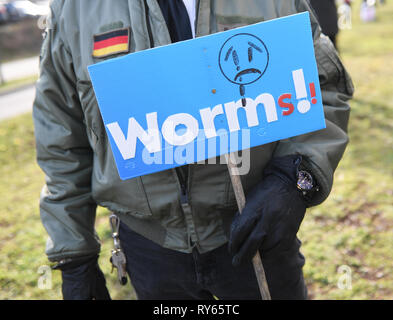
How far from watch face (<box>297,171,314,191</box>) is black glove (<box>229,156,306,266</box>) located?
15mm

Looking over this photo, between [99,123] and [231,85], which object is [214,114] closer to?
[231,85]

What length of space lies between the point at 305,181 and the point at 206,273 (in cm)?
47

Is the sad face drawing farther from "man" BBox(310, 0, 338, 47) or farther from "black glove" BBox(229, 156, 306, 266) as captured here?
"man" BBox(310, 0, 338, 47)

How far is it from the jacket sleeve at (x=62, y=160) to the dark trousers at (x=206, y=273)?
17 centimetres

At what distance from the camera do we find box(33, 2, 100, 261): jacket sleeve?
1.43 m

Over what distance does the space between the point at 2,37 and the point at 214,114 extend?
19.3 metres

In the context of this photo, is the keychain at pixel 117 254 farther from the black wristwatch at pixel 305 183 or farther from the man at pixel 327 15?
the man at pixel 327 15

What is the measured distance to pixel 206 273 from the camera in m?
1.45

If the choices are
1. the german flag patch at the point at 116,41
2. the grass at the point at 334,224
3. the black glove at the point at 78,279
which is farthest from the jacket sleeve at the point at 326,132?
the grass at the point at 334,224

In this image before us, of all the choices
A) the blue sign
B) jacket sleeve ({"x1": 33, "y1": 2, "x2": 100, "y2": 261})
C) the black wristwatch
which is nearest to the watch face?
the black wristwatch

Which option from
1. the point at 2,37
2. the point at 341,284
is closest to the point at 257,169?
the point at 341,284

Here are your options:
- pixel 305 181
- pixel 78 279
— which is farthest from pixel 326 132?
pixel 78 279

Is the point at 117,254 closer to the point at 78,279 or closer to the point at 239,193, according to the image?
the point at 78,279
